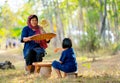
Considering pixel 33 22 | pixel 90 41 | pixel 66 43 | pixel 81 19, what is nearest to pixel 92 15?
pixel 81 19

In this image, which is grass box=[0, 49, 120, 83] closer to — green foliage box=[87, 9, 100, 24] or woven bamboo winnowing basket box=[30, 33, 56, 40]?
woven bamboo winnowing basket box=[30, 33, 56, 40]

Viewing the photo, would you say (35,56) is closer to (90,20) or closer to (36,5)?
(90,20)

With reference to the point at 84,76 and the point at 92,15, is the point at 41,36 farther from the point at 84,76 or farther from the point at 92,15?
the point at 92,15

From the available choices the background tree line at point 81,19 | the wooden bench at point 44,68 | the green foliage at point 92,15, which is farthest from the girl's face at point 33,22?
the green foliage at point 92,15

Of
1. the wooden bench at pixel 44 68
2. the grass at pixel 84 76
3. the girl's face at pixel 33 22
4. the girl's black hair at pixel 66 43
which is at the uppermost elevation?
the girl's face at pixel 33 22

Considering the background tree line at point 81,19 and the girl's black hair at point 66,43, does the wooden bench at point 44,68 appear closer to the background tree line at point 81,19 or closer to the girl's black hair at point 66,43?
the girl's black hair at point 66,43

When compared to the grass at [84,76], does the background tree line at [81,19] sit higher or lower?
higher

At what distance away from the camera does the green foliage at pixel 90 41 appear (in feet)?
60.9

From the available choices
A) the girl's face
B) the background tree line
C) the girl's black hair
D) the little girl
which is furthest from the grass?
the background tree line

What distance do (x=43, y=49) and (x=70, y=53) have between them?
3.91 feet

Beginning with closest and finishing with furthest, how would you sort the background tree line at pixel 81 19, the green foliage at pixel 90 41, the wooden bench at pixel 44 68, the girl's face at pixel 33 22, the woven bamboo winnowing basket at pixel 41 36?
the wooden bench at pixel 44 68 → the woven bamboo winnowing basket at pixel 41 36 → the girl's face at pixel 33 22 → the green foliage at pixel 90 41 → the background tree line at pixel 81 19

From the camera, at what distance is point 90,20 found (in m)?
33.2

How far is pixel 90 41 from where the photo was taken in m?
18.8

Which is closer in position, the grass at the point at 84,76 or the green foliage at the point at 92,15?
the grass at the point at 84,76
